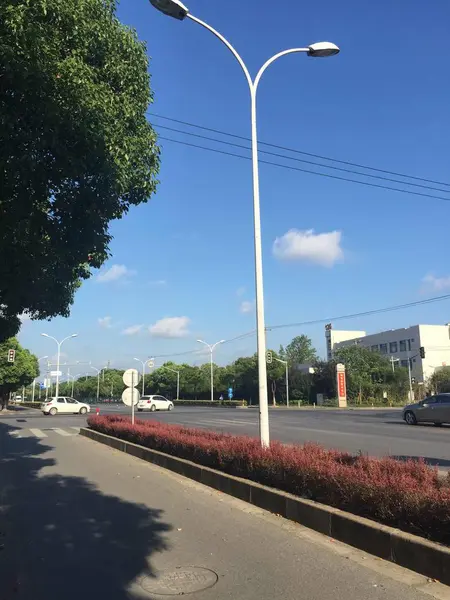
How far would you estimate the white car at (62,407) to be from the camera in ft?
133

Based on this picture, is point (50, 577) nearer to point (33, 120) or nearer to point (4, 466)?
point (33, 120)

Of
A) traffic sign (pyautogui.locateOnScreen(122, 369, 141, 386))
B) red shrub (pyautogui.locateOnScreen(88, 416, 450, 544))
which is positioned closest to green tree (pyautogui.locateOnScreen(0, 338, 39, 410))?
traffic sign (pyautogui.locateOnScreen(122, 369, 141, 386))

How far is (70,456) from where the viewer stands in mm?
13680

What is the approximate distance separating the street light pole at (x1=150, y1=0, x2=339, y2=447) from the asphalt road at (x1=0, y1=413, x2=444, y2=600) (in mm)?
1701

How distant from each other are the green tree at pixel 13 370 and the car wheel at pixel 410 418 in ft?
128

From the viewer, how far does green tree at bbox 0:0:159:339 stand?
5.75 metres

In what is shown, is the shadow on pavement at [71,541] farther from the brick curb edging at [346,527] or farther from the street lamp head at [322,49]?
the street lamp head at [322,49]

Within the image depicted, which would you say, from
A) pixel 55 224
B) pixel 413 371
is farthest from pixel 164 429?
pixel 413 371

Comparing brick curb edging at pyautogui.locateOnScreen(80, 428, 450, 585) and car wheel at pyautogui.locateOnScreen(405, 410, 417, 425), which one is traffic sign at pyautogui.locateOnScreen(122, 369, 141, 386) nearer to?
brick curb edging at pyautogui.locateOnScreen(80, 428, 450, 585)

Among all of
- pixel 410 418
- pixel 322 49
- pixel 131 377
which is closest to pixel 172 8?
pixel 322 49

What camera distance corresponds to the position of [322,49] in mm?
10078

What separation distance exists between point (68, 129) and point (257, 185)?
463 centimetres

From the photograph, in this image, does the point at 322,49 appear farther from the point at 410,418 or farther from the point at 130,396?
the point at 410,418

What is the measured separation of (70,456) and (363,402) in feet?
168
